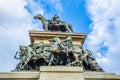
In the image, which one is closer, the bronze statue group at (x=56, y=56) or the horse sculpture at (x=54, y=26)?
the bronze statue group at (x=56, y=56)

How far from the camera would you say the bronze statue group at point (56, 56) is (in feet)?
53.5

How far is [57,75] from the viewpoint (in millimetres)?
14578

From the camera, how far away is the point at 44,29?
66.1ft

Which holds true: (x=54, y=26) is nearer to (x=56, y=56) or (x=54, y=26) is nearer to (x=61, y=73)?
(x=56, y=56)

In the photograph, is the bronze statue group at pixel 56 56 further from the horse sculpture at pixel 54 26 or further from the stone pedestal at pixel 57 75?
the horse sculpture at pixel 54 26

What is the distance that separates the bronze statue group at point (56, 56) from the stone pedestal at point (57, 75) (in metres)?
Answer: 1.22

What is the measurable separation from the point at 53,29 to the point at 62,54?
4.26 meters

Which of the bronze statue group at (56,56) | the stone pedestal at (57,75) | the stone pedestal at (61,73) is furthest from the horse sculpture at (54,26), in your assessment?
the stone pedestal at (61,73)

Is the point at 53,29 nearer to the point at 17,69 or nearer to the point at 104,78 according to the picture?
the point at 17,69

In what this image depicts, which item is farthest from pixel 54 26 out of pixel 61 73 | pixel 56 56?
pixel 61 73

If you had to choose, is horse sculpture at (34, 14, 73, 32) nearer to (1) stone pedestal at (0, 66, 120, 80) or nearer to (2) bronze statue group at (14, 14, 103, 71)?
(2) bronze statue group at (14, 14, 103, 71)

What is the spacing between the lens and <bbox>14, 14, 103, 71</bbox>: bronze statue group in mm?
16297

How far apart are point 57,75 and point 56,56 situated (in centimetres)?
214

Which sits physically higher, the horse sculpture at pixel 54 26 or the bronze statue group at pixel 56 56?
the horse sculpture at pixel 54 26
